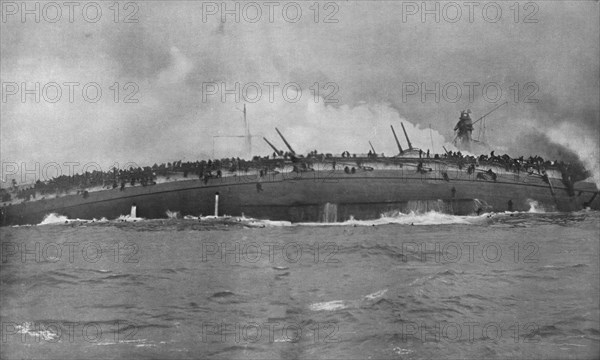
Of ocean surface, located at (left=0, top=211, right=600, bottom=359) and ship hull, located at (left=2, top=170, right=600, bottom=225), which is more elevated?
ship hull, located at (left=2, top=170, right=600, bottom=225)

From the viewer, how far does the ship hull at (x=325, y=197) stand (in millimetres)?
4469

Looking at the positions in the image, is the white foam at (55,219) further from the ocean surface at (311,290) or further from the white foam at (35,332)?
the white foam at (35,332)

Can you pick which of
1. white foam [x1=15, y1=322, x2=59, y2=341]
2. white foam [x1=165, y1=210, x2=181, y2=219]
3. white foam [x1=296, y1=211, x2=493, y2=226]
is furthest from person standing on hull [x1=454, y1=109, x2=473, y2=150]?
white foam [x1=15, y1=322, x2=59, y2=341]

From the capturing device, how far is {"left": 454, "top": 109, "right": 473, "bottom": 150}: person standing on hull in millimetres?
Answer: 4559

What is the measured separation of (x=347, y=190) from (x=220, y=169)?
36.5 inches

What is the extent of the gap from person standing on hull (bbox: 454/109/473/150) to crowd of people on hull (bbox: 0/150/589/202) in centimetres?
10

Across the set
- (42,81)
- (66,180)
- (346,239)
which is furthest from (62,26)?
(346,239)

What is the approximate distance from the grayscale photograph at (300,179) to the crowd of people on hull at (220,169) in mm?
15

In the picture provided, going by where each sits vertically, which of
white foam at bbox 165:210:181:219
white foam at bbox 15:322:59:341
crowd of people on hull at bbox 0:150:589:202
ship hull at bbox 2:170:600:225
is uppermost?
crowd of people on hull at bbox 0:150:589:202

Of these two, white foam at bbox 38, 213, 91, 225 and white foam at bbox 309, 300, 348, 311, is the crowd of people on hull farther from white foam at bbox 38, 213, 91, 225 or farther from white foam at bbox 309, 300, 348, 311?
white foam at bbox 309, 300, 348, 311

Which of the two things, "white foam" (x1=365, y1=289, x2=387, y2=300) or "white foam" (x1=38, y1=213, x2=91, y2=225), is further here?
"white foam" (x1=38, y1=213, x2=91, y2=225)

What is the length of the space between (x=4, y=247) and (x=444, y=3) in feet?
12.2

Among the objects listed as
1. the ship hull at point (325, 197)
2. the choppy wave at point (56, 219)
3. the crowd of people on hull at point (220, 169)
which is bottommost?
the choppy wave at point (56, 219)

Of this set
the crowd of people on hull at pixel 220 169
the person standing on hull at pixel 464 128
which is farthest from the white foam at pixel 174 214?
the person standing on hull at pixel 464 128
